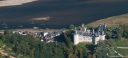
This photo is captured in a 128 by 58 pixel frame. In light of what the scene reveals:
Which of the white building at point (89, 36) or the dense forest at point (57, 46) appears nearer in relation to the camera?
the dense forest at point (57, 46)

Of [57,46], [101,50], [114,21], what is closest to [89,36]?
[57,46]

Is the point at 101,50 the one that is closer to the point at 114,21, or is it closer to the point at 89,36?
the point at 89,36

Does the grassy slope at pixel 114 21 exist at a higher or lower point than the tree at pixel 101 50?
higher

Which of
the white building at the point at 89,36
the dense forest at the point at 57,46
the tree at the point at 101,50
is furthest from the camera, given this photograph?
the white building at the point at 89,36

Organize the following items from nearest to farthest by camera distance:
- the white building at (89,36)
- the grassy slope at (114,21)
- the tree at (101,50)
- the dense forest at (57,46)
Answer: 1. the tree at (101,50)
2. the dense forest at (57,46)
3. the white building at (89,36)
4. the grassy slope at (114,21)

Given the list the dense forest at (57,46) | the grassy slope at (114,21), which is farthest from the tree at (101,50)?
the grassy slope at (114,21)

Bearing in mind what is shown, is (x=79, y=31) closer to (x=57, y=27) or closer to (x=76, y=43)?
(x=76, y=43)

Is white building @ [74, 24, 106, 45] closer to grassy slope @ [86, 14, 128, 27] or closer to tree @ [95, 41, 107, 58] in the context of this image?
tree @ [95, 41, 107, 58]

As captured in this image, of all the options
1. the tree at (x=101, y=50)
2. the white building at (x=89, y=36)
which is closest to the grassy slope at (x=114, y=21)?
the white building at (x=89, y=36)

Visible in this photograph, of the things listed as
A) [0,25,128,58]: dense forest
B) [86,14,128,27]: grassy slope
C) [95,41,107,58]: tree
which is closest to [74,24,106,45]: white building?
[0,25,128,58]: dense forest

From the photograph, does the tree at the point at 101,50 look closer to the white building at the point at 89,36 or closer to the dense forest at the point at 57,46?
the dense forest at the point at 57,46

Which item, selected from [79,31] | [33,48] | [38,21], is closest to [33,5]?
[38,21]
